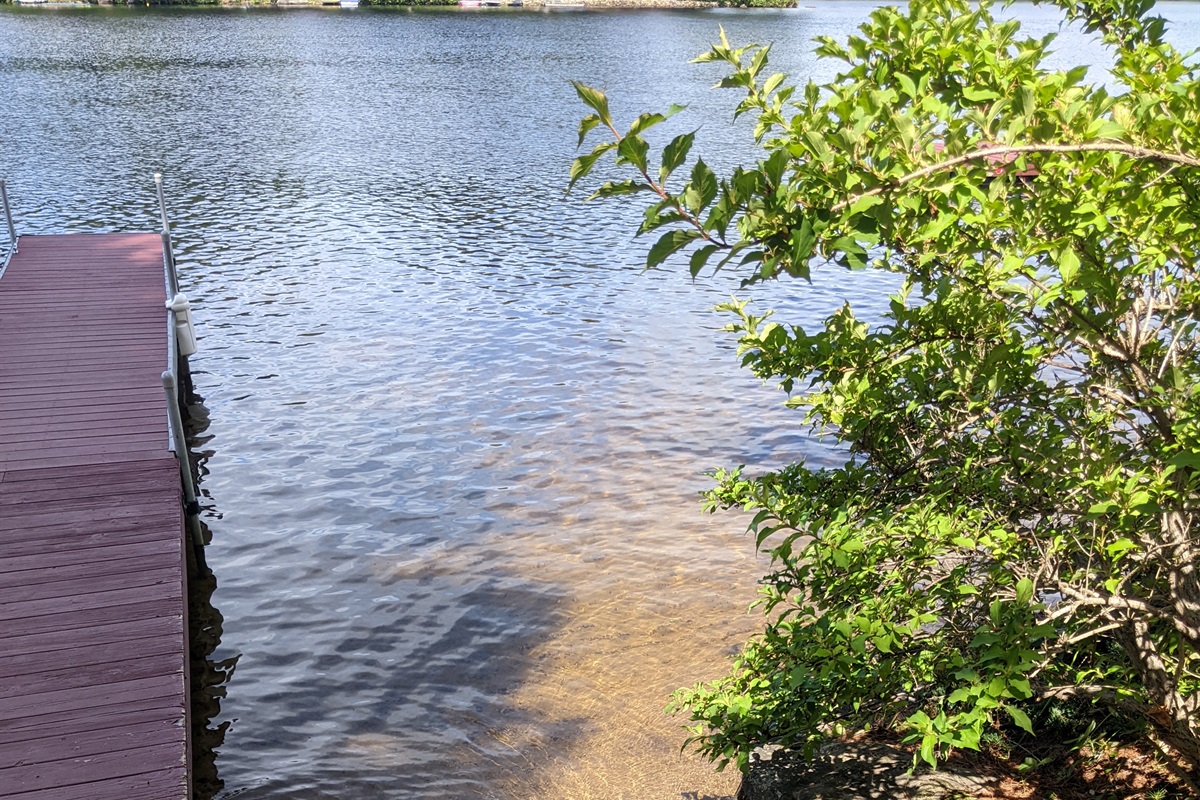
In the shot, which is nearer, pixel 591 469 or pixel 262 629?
pixel 262 629

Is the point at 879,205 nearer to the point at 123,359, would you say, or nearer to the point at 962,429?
the point at 962,429

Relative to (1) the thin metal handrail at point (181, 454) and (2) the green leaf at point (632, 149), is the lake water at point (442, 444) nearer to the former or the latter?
(1) the thin metal handrail at point (181, 454)

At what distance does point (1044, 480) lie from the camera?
14.6 feet

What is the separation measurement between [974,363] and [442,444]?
9.74m

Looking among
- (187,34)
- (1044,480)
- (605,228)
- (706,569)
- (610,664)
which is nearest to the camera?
(1044,480)

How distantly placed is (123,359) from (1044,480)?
11.4 metres

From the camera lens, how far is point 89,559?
332 inches

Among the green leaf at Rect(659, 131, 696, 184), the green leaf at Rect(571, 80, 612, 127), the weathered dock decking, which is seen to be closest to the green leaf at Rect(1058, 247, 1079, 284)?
the green leaf at Rect(659, 131, 696, 184)

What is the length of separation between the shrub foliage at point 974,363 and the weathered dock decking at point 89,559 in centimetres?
396

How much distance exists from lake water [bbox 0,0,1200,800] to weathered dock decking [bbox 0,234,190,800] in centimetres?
129

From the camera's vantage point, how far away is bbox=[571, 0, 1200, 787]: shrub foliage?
3002 mm

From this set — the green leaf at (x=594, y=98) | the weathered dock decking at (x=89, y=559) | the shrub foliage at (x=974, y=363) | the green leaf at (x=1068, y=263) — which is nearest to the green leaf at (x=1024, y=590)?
the shrub foliage at (x=974, y=363)

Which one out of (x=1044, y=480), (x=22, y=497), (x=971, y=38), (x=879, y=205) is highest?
(x=971, y=38)

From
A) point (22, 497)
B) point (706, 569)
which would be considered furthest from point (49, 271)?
point (706, 569)
